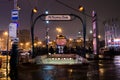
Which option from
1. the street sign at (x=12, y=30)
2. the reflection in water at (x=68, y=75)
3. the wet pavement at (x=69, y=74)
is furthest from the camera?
the wet pavement at (x=69, y=74)

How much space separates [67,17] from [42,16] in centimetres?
333

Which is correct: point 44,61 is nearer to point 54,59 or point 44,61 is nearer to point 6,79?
point 54,59

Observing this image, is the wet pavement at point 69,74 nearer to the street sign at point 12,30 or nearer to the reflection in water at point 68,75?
the reflection in water at point 68,75

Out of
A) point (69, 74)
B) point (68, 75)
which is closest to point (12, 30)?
point (68, 75)

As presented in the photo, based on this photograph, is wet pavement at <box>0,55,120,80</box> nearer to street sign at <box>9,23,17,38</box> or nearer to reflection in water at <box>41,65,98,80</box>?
reflection in water at <box>41,65,98,80</box>

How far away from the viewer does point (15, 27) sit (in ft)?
58.2

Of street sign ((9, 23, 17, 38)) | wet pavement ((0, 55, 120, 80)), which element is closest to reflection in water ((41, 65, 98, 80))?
wet pavement ((0, 55, 120, 80))

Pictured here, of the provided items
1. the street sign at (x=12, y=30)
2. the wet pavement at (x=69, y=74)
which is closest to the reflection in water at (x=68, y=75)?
the wet pavement at (x=69, y=74)

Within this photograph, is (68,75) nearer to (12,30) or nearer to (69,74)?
(69,74)

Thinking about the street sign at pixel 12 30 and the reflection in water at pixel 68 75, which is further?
the reflection in water at pixel 68 75

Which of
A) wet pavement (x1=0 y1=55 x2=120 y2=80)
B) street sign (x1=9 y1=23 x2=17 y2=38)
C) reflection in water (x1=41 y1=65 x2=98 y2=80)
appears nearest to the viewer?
street sign (x1=9 y1=23 x2=17 y2=38)

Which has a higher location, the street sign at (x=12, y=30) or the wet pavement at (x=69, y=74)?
the street sign at (x=12, y=30)

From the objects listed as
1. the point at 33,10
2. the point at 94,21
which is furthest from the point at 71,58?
the point at 94,21

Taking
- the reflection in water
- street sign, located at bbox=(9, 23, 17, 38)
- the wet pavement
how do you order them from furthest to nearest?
the wet pavement
the reflection in water
street sign, located at bbox=(9, 23, 17, 38)
